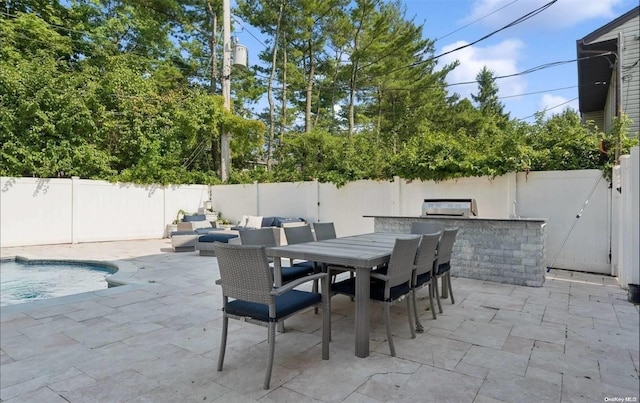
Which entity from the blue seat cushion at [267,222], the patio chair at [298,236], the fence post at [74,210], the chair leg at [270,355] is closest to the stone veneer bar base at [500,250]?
the patio chair at [298,236]

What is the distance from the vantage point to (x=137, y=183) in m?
11.3

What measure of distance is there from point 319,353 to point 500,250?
3.47m

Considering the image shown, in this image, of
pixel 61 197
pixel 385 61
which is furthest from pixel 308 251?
pixel 385 61

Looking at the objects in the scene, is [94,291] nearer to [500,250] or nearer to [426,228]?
[426,228]

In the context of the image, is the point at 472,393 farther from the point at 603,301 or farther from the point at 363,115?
the point at 363,115

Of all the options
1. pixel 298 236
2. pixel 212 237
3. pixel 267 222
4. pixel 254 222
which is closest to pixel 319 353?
pixel 298 236

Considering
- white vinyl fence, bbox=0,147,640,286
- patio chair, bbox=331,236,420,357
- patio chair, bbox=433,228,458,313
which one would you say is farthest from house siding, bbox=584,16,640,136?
patio chair, bbox=433,228,458,313

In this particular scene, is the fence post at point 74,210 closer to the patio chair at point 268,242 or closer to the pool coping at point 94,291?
the pool coping at point 94,291

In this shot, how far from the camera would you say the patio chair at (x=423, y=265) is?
3186 millimetres

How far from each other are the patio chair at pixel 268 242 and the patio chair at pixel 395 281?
0.63m

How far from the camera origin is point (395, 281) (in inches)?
111

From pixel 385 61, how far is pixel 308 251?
12513 millimetres

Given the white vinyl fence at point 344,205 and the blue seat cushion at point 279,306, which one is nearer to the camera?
the blue seat cushion at point 279,306

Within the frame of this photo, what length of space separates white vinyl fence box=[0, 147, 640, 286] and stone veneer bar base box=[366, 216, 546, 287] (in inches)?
37.1
